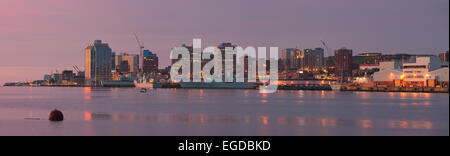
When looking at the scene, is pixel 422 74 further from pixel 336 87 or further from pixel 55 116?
pixel 55 116

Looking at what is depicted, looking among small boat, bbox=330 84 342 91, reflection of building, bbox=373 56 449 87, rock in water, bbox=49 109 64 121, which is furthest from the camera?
small boat, bbox=330 84 342 91

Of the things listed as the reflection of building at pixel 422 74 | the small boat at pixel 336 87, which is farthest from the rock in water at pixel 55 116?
the small boat at pixel 336 87

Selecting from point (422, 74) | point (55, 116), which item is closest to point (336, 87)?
point (422, 74)

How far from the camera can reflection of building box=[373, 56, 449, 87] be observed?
134 m

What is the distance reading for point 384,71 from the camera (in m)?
152

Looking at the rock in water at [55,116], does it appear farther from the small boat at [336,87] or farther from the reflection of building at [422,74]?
the small boat at [336,87]

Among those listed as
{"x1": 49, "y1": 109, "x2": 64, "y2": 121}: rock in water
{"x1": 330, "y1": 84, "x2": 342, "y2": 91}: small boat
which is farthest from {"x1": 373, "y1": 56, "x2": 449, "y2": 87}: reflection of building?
{"x1": 49, "y1": 109, "x2": 64, "y2": 121}: rock in water

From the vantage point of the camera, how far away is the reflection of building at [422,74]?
13375 cm

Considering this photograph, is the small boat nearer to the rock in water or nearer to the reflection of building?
Result: the reflection of building

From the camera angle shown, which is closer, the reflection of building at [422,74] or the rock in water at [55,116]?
the rock in water at [55,116]

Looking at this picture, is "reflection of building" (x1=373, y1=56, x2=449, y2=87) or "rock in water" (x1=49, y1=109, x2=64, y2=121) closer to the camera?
"rock in water" (x1=49, y1=109, x2=64, y2=121)

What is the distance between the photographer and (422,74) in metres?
137
